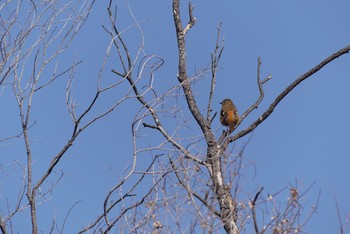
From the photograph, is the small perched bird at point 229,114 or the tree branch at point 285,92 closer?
the tree branch at point 285,92

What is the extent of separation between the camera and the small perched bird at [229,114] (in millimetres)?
8031

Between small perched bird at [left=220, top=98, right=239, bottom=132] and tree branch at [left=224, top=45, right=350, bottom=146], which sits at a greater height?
small perched bird at [left=220, top=98, right=239, bottom=132]

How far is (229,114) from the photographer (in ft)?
27.3

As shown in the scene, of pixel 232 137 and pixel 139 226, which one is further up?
pixel 232 137

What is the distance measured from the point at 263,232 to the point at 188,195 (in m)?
0.57

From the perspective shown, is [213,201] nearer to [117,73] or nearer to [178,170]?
[178,170]

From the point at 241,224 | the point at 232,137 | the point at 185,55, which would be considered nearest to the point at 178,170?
the point at 241,224

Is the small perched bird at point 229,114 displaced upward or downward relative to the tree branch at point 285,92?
upward

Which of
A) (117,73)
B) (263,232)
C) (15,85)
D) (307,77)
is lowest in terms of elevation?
(263,232)

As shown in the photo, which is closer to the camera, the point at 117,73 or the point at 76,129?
the point at 76,129

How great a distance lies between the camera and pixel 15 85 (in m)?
5.09

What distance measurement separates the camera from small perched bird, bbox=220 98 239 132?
8031mm

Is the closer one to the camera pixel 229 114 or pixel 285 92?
pixel 285 92

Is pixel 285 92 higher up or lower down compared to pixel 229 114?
lower down
